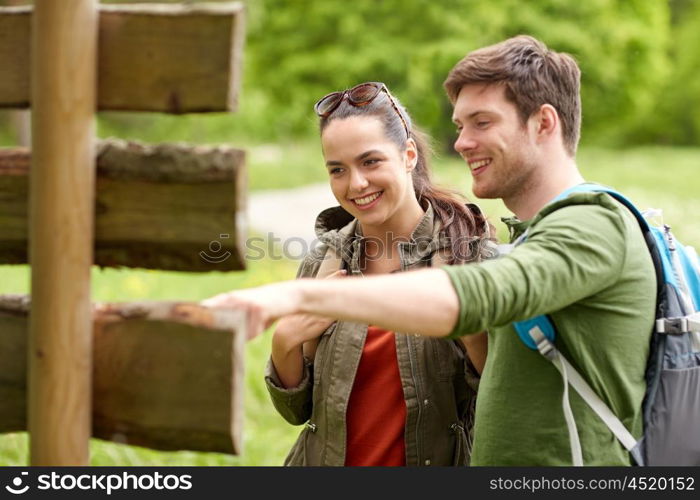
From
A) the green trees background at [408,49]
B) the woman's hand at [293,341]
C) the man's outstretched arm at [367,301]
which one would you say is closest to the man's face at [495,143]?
the woman's hand at [293,341]

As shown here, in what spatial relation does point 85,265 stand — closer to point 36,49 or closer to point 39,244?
point 39,244

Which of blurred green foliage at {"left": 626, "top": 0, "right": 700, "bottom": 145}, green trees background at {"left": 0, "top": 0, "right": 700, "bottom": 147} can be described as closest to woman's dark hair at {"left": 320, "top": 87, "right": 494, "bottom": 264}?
green trees background at {"left": 0, "top": 0, "right": 700, "bottom": 147}

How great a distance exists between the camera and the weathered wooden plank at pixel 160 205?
1668 mm

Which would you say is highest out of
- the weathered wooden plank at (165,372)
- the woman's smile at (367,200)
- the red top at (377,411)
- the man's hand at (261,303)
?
the woman's smile at (367,200)

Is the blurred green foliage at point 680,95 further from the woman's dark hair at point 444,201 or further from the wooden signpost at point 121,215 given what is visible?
the wooden signpost at point 121,215

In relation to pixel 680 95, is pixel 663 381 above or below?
below

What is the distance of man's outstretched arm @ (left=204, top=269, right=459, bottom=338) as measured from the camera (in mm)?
1739

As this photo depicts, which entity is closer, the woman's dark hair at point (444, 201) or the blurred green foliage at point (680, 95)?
the woman's dark hair at point (444, 201)

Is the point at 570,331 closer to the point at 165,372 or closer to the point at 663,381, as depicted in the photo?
the point at 663,381

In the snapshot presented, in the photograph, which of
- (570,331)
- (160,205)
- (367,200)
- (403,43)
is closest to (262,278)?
(367,200)

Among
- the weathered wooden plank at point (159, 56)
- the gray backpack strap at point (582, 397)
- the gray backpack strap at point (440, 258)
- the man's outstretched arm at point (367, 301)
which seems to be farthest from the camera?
the gray backpack strap at point (440, 258)

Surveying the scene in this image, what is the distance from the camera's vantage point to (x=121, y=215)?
1.73 m

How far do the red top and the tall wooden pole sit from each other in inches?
43.9

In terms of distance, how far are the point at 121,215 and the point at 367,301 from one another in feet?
1.70
